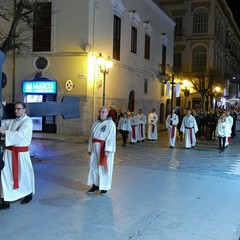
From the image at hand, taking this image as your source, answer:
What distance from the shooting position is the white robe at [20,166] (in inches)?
258

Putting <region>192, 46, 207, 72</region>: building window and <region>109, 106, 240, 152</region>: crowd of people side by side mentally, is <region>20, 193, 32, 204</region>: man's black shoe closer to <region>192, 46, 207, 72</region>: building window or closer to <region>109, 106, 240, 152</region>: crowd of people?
<region>109, 106, 240, 152</region>: crowd of people

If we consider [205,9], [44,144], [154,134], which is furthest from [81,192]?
[205,9]

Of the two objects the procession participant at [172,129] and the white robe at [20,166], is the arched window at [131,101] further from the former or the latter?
the white robe at [20,166]

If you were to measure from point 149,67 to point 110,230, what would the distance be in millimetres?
27093

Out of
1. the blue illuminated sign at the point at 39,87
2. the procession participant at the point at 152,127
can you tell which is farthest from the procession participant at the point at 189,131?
the blue illuminated sign at the point at 39,87

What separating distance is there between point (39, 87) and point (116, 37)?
650 centimetres

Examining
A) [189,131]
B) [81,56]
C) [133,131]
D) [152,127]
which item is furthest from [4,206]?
[81,56]

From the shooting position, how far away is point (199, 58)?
47.7 m

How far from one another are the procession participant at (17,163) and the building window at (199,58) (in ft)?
138

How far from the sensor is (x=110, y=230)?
560cm

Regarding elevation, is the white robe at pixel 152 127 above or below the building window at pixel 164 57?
below

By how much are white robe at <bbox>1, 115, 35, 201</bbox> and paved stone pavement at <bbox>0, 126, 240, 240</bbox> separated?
246 mm

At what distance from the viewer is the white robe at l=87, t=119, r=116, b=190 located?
7.62 m

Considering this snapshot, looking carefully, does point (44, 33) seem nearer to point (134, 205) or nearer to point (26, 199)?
point (26, 199)
